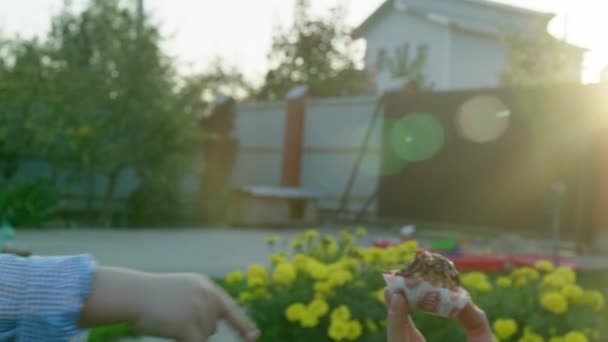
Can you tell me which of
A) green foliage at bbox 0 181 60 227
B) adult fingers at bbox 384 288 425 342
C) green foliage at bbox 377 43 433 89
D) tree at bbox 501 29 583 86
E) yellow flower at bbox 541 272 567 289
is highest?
green foliage at bbox 377 43 433 89

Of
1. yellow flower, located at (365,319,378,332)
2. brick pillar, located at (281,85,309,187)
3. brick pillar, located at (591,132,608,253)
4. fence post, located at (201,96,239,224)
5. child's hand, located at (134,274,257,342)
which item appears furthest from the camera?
brick pillar, located at (281,85,309,187)

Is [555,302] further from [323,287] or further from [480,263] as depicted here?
[480,263]

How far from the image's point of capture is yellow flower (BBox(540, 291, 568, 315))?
367cm

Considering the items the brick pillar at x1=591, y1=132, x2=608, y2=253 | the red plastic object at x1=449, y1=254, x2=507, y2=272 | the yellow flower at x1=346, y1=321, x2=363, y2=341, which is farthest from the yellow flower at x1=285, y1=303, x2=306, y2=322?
the brick pillar at x1=591, y1=132, x2=608, y2=253

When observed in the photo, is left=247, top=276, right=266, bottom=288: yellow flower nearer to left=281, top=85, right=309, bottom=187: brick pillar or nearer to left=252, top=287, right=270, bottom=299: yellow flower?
left=252, top=287, right=270, bottom=299: yellow flower

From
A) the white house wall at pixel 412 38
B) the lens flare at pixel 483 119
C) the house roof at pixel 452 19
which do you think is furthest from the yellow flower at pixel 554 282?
the white house wall at pixel 412 38

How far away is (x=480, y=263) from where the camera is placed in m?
7.77

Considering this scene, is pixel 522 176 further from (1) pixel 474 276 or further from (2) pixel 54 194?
(1) pixel 474 276

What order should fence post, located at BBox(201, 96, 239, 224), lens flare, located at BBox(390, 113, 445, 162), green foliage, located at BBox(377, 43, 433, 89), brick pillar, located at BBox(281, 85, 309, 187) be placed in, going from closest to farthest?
1. lens flare, located at BBox(390, 113, 445, 162)
2. fence post, located at BBox(201, 96, 239, 224)
3. brick pillar, located at BBox(281, 85, 309, 187)
4. green foliage, located at BBox(377, 43, 433, 89)

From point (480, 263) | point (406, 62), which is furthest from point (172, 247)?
point (406, 62)

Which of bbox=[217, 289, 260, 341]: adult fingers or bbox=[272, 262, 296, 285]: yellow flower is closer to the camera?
bbox=[217, 289, 260, 341]: adult fingers

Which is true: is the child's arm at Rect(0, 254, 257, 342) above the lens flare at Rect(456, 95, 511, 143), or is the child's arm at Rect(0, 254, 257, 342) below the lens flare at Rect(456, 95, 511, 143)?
below

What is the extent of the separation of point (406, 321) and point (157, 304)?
1.19ft

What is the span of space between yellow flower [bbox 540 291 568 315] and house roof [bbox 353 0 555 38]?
27386 mm
